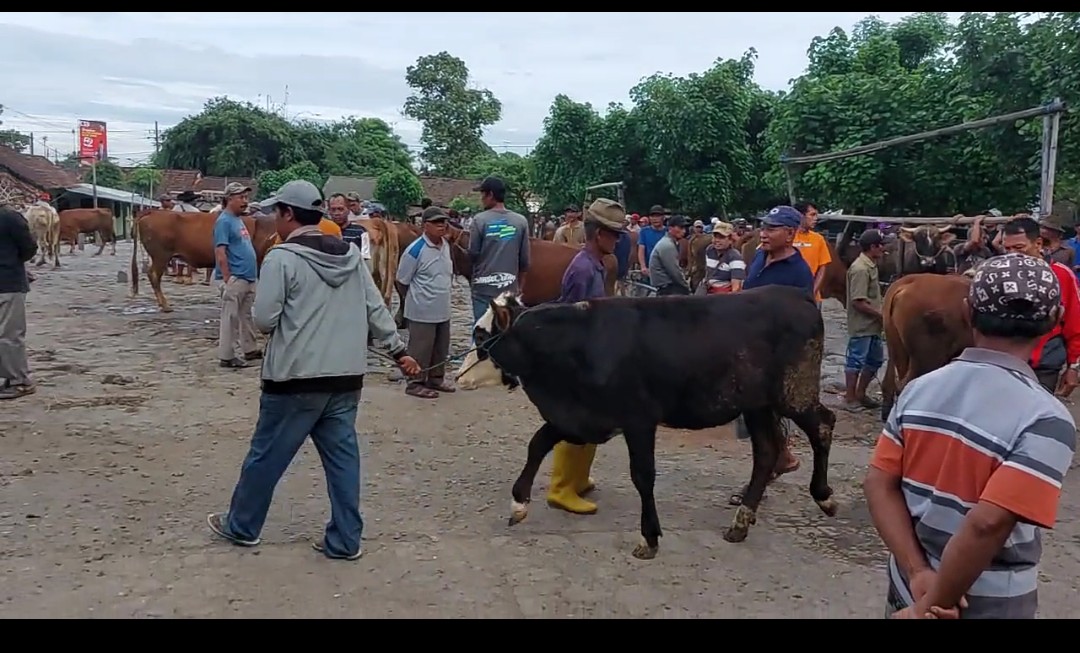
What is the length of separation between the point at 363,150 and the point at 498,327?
5009 cm

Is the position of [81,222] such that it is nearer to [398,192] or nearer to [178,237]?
[398,192]

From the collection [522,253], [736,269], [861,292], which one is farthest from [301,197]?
[861,292]

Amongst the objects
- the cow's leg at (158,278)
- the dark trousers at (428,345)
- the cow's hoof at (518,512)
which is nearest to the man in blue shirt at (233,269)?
the dark trousers at (428,345)

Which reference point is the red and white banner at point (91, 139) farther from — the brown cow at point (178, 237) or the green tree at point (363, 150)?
the brown cow at point (178, 237)

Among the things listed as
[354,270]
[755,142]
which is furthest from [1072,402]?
[755,142]

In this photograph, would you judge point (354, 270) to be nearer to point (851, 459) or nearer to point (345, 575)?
point (345, 575)

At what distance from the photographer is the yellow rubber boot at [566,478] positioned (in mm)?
5852

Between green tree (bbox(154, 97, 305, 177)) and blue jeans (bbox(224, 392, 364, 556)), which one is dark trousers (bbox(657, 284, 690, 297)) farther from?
green tree (bbox(154, 97, 305, 177))

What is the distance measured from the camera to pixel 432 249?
352 inches

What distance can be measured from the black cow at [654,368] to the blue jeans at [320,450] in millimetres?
963

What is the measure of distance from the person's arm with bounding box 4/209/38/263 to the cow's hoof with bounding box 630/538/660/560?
5.81m

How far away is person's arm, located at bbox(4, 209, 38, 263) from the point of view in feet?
26.7
